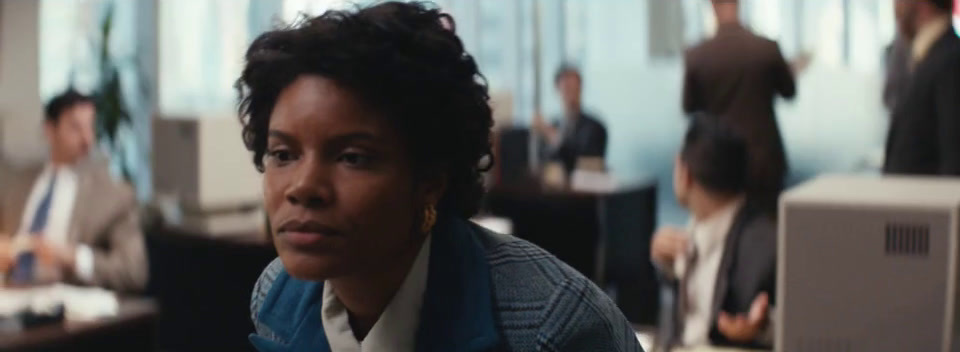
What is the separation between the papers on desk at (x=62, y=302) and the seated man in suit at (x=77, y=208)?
33cm

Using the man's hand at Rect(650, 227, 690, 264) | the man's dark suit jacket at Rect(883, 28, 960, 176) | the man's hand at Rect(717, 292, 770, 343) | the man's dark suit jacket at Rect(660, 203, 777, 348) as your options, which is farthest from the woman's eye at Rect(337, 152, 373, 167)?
the man's dark suit jacket at Rect(883, 28, 960, 176)

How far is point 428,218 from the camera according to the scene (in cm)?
83

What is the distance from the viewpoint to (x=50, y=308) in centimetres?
299

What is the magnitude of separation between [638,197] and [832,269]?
4188 mm

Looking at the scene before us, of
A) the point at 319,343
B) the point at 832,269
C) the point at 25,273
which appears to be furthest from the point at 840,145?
the point at 319,343

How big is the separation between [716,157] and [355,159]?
200 cm

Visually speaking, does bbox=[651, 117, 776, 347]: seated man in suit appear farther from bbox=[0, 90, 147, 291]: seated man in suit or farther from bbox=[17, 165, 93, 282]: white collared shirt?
bbox=[17, 165, 93, 282]: white collared shirt

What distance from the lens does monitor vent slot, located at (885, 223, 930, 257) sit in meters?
1.36

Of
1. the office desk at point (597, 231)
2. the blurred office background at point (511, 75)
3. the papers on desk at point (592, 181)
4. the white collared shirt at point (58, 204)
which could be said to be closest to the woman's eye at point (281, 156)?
the white collared shirt at point (58, 204)

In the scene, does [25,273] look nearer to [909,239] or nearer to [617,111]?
[909,239]

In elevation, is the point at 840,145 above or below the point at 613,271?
above

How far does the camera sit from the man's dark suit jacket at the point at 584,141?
6480mm

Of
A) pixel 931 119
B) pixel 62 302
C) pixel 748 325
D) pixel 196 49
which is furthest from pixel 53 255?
pixel 196 49

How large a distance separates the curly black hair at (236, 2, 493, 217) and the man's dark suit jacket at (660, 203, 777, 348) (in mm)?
1644
